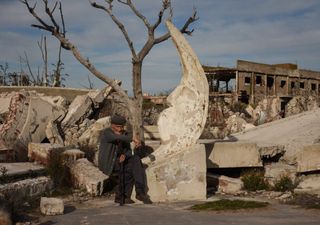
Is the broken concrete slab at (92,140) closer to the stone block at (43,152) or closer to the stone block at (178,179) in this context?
the stone block at (43,152)

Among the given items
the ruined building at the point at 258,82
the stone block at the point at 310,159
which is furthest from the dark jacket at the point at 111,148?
the ruined building at the point at 258,82

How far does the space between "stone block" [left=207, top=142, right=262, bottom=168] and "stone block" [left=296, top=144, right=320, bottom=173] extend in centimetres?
89

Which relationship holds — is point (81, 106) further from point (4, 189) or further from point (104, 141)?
point (4, 189)

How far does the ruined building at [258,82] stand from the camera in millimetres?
32375

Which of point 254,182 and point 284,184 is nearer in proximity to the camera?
point 284,184

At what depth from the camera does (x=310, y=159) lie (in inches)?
348

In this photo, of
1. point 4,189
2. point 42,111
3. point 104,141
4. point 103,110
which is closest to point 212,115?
point 103,110

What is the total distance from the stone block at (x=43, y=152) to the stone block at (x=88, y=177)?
720mm

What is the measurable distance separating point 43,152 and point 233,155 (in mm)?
3946

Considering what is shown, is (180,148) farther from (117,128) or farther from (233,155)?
(233,155)

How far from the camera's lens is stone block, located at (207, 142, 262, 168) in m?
9.16

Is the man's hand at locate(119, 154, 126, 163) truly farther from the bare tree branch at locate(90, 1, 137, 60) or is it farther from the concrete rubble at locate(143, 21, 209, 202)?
the bare tree branch at locate(90, 1, 137, 60)

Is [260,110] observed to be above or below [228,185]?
above

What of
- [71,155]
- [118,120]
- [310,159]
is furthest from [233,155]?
[71,155]
